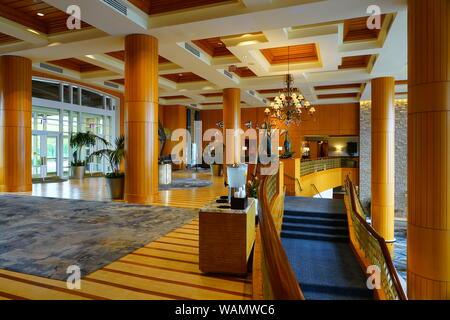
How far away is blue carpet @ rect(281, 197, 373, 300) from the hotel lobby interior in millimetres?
34

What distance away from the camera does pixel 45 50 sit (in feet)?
23.7

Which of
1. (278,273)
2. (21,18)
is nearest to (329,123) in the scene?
(21,18)

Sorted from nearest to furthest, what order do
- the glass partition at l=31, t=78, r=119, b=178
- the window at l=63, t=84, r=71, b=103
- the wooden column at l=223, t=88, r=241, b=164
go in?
the glass partition at l=31, t=78, r=119, b=178, the window at l=63, t=84, r=71, b=103, the wooden column at l=223, t=88, r=241, b=164

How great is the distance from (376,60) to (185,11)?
5.89m

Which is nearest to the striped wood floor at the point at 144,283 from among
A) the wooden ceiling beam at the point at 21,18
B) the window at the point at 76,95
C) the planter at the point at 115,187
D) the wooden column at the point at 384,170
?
the planter at the point at 115,187

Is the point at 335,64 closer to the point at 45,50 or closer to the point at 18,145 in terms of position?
the point at 45,50

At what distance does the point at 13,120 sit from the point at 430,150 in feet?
31.4

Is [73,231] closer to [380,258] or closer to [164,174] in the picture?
[380,258]

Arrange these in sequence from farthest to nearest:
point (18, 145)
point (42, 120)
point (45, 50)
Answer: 1. point (42, 120)
2. point (18, 145)
3. point (45, 50)

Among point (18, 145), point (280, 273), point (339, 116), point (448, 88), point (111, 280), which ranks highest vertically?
point (339, 116)

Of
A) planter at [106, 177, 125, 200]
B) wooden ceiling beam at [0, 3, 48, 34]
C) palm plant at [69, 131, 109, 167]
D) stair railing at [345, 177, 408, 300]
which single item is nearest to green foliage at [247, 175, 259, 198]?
stair railing at [345, 177, 408, 300]

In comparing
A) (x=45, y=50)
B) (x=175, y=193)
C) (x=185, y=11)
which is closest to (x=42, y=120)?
(x=45, y=50)

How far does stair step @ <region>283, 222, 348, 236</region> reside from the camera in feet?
21.3

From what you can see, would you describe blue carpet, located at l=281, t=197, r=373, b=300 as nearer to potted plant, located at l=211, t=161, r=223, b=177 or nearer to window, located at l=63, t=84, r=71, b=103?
potted plant, located at l=211, t=161, r=223, b=177
